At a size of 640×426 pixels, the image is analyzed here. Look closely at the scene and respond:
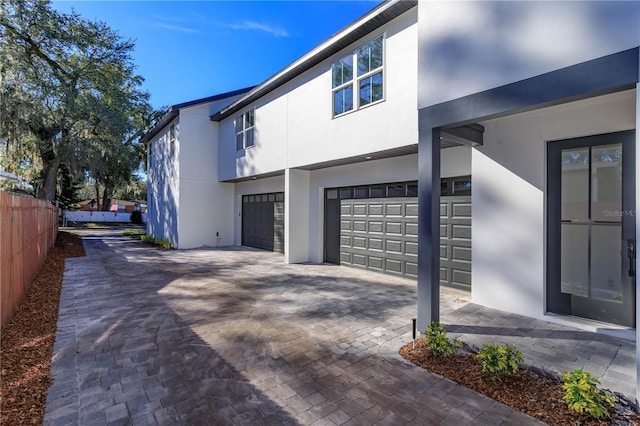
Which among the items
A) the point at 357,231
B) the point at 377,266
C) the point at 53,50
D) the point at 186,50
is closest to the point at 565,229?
the point at 377,266

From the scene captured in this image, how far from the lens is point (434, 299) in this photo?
156 inches

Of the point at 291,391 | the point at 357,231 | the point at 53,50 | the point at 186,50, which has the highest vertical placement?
the point at 53,50

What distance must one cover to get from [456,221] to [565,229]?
6.71 ft

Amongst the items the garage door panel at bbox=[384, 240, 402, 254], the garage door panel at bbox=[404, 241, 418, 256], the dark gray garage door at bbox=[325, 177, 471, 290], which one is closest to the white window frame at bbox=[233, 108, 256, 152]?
the dark gray garage door at bbox=[325, 177, 471, 290]

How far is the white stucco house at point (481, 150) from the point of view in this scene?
319cm

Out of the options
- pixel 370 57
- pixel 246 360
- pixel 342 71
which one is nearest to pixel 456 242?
pixel 370 57

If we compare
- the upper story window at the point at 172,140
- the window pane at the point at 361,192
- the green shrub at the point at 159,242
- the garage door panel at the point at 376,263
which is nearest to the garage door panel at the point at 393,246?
the garage door panel at the point at 376,263

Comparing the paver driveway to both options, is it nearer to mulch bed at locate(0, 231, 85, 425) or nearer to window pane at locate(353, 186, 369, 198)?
mulch bed at locate(0, 231, 85, 425)

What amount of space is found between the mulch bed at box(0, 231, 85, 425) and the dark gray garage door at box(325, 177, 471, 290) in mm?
6413

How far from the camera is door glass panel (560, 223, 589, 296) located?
435 cm

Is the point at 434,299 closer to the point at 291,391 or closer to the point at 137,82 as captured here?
the point at 291,391

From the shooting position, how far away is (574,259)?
14.6ft

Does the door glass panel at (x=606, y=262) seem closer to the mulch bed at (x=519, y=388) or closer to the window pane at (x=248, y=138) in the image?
the mulch bed at (x=519, y=388)

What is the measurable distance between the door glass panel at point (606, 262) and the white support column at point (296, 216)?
7.10 meters
